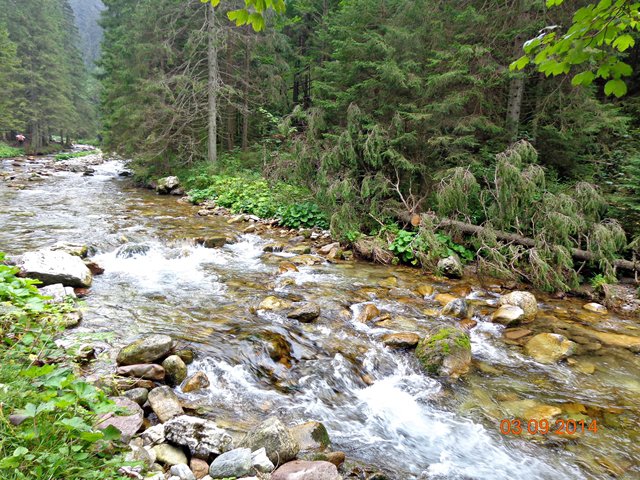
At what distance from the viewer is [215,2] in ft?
6.39

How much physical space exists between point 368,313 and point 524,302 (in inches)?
105

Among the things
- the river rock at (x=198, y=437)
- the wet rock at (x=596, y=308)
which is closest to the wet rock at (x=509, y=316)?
the wet rock at (x=596, y=308)

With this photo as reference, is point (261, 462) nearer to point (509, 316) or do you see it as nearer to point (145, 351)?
point (145, 351)

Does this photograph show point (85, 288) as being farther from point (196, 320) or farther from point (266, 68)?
point (266, 68)

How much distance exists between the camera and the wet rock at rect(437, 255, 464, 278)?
7.61 meters

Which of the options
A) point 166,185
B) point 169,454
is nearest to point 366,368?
point 169,454

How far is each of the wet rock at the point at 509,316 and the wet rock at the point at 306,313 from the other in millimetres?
2833

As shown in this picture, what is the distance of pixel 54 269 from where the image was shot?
5.66 meters

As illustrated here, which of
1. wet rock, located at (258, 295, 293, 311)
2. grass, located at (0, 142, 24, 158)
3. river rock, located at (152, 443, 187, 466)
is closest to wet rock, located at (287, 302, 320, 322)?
wet rock, located at (258, 295, 293, 311)

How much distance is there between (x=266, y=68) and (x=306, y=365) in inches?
691

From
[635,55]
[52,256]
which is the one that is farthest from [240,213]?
[635,55]
